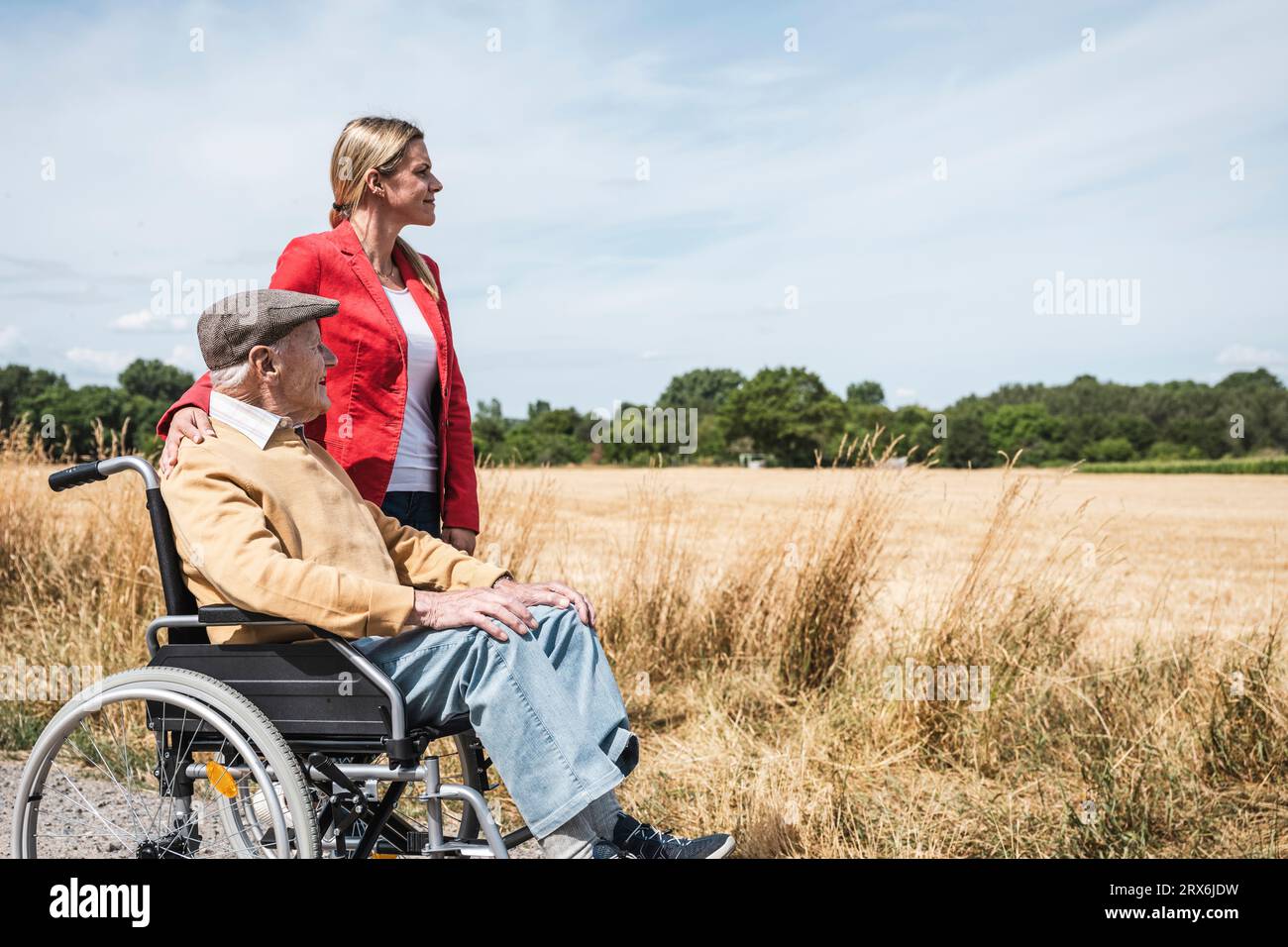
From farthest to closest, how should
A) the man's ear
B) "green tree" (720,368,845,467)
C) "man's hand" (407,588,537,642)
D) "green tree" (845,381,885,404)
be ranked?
"green tree" (845,381,885,404) < "green tree" (720,368,845,467) < the man's ear < "man's hand" (407,588,537,642)

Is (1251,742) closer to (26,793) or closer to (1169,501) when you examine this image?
(26,793)

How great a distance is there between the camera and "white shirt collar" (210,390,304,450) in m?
2.26

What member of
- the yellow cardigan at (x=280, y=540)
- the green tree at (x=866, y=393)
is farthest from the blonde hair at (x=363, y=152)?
the green tree at (x=866, y=393)

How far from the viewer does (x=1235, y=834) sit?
3135 millimetres

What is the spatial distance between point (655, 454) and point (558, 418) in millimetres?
33712

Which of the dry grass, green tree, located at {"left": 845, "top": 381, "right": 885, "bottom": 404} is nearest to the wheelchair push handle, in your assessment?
the dry grass

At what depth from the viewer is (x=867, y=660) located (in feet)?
14.3

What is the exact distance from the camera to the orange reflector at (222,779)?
2.18 metres

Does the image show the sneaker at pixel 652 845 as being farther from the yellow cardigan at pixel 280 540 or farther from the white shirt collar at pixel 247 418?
the white shirt collar at pixel 247 418

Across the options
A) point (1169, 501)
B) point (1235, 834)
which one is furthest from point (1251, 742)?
point (1169, 501)

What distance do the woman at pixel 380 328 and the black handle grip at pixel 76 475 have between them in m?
0.57

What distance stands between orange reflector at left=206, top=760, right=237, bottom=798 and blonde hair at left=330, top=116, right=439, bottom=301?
1468 mm

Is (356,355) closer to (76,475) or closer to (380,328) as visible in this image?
(380,328)

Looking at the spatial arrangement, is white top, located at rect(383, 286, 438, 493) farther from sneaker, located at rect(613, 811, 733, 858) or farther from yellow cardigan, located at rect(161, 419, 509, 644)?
sneaker, located at rect(613, 811, 733, 858)
